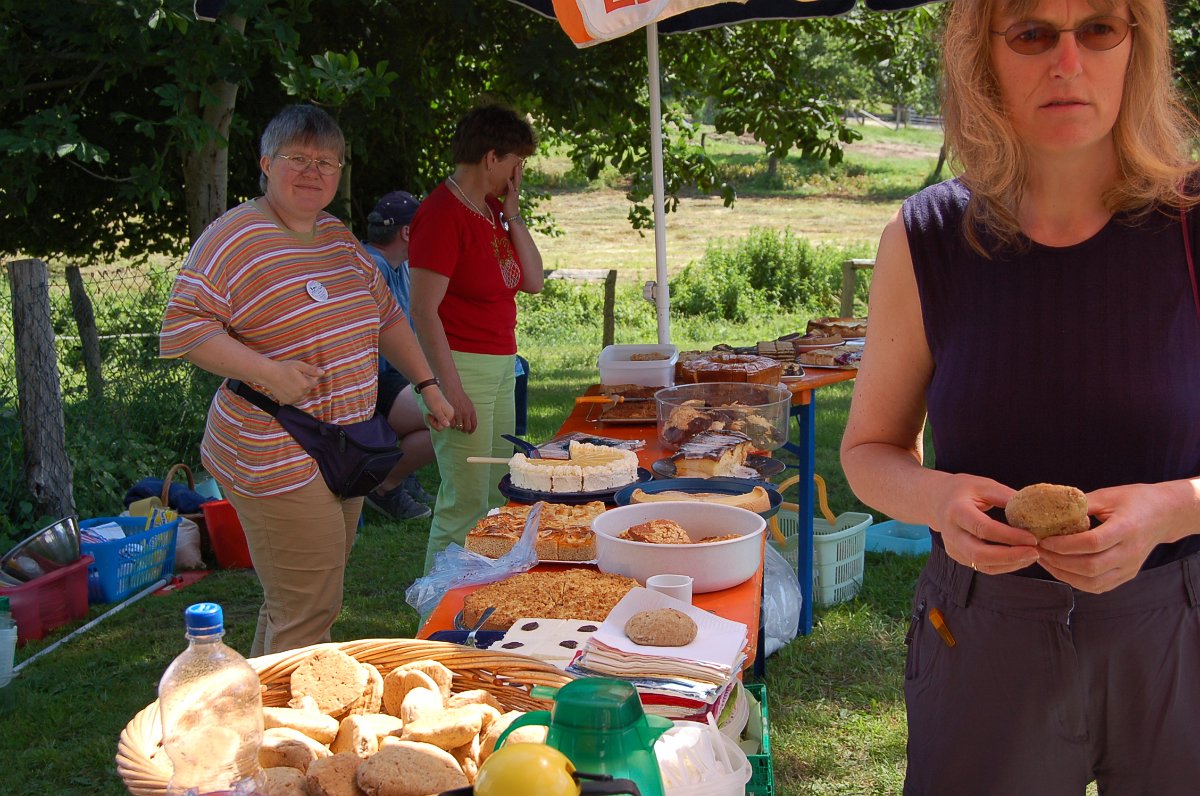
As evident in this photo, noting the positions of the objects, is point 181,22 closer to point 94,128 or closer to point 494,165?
point 494,165

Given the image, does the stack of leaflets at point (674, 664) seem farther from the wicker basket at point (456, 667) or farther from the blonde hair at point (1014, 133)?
the blonde hair at point (1014, 133)

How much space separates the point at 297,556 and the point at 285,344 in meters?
0.63

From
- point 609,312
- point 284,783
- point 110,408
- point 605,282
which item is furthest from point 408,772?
point 605,282

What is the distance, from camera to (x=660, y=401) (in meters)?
3.73

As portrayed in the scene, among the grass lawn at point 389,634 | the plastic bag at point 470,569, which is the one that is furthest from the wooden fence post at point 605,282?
the plastic bag at point 470,569

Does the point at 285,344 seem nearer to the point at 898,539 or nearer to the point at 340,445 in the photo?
the point at 340,445

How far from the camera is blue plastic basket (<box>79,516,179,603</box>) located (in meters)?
5.03

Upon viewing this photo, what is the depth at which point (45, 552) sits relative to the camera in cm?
469

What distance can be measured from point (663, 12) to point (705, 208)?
2775 centimetres

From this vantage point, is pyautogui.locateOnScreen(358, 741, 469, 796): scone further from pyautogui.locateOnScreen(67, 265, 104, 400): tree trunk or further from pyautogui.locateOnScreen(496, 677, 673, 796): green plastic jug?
pyautogui.locateOnScreen(67, 265, 104, 400): tree trunk

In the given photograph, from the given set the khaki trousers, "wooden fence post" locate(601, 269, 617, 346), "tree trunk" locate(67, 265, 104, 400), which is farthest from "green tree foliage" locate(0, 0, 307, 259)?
"wooden fence post" locate(601, 269, 617, 346)

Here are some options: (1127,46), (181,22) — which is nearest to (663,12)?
(1127,46)

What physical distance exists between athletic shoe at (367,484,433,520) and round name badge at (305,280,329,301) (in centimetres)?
333

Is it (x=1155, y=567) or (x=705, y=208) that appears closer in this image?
(x=1155, y=567)
